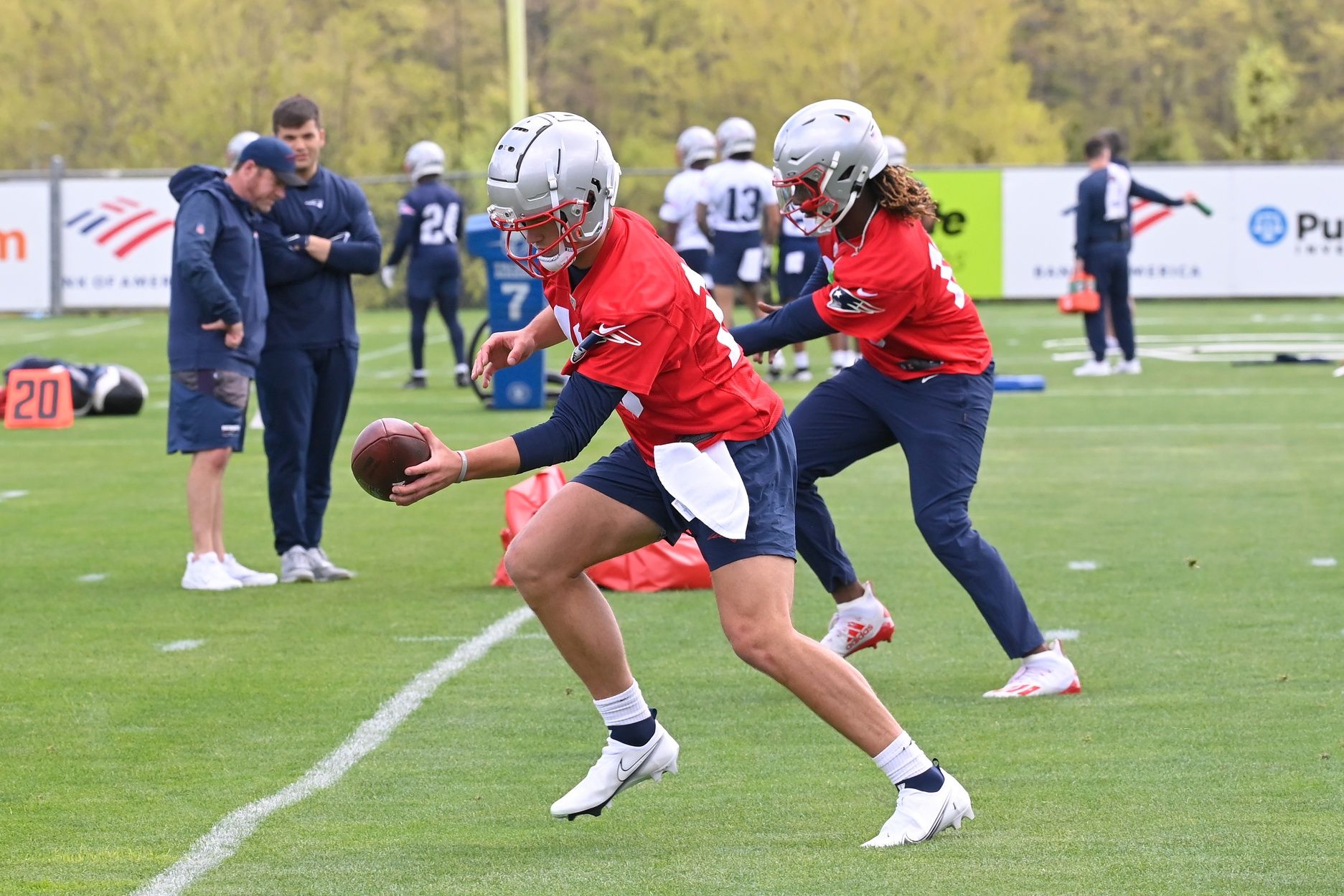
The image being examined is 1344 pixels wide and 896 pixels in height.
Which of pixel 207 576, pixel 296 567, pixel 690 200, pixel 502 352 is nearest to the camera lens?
pixel 502 352

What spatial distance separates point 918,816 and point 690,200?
13680mm

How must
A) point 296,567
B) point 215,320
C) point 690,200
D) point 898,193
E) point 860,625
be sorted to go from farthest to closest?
1. point 690,200
2. point 296,567
3. point 215,320
4. point 860,625
5. point 898,193

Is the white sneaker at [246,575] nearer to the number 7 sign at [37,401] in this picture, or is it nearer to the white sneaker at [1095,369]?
the number 7 sign at [37,401]

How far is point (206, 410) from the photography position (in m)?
8.31

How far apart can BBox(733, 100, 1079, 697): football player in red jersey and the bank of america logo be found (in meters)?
24.4

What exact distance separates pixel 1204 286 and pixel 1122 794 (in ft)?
83.8

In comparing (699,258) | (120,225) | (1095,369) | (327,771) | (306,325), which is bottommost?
(1095,369)

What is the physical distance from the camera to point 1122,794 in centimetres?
511

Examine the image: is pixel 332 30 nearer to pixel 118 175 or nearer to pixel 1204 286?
pixel 118 175

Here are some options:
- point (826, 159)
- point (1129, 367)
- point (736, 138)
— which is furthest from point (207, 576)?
point (1129, 367)

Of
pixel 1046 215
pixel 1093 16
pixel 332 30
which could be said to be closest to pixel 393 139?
pixel 332 30

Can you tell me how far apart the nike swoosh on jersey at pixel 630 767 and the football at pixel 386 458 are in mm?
938

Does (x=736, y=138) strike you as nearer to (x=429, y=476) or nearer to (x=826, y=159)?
(x=826, y=159)

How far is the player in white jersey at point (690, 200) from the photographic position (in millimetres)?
17984
